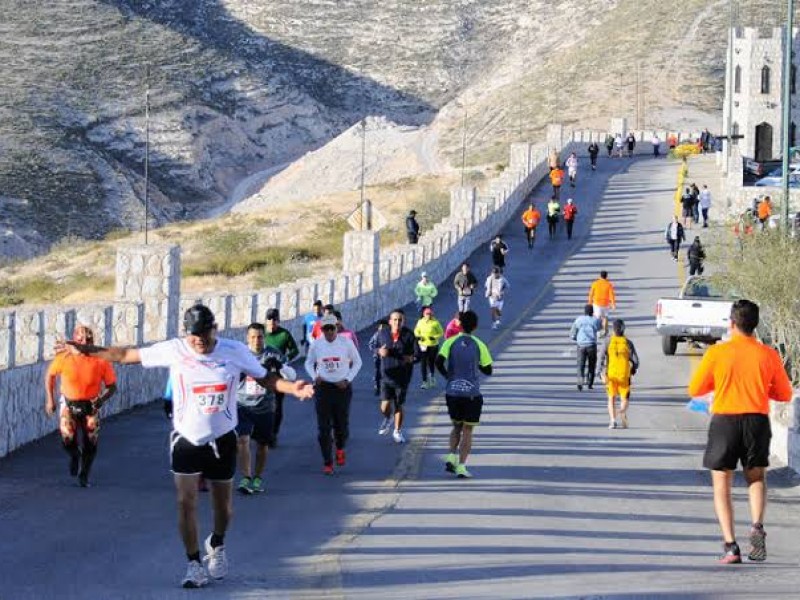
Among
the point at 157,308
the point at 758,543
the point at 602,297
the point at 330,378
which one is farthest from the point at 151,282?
the point at 758,543

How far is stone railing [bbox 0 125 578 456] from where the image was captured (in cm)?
1883

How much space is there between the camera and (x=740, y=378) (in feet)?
41.2

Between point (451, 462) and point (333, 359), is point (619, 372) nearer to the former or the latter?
point (451, 462)

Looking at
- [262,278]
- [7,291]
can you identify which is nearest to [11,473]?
[262,278]

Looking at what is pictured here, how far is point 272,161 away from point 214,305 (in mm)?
103974

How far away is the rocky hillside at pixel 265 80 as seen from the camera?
366 ft

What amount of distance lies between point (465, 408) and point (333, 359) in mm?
1196

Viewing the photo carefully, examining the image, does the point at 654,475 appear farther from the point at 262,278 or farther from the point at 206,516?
the point at 262,278

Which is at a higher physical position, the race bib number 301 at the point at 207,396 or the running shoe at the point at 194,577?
the race bib number 301 at the point at 207,396

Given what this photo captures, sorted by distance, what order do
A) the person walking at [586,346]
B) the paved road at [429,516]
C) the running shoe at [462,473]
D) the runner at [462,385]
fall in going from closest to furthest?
the paved road at [429,516] → the running shoe at [462,473] → the runner at [462,385] → the person walking at [586,346]

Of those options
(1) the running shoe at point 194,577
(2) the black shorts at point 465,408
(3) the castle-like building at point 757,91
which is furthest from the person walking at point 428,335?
(3) the castle-like building at point 757,91

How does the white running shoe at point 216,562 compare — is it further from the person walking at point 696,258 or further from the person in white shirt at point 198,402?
the person walking at point 696,258

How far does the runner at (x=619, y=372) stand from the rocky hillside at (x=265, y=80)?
231 ft

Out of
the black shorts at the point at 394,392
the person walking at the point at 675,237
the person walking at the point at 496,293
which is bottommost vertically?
the black shorts at the point at 394,392
